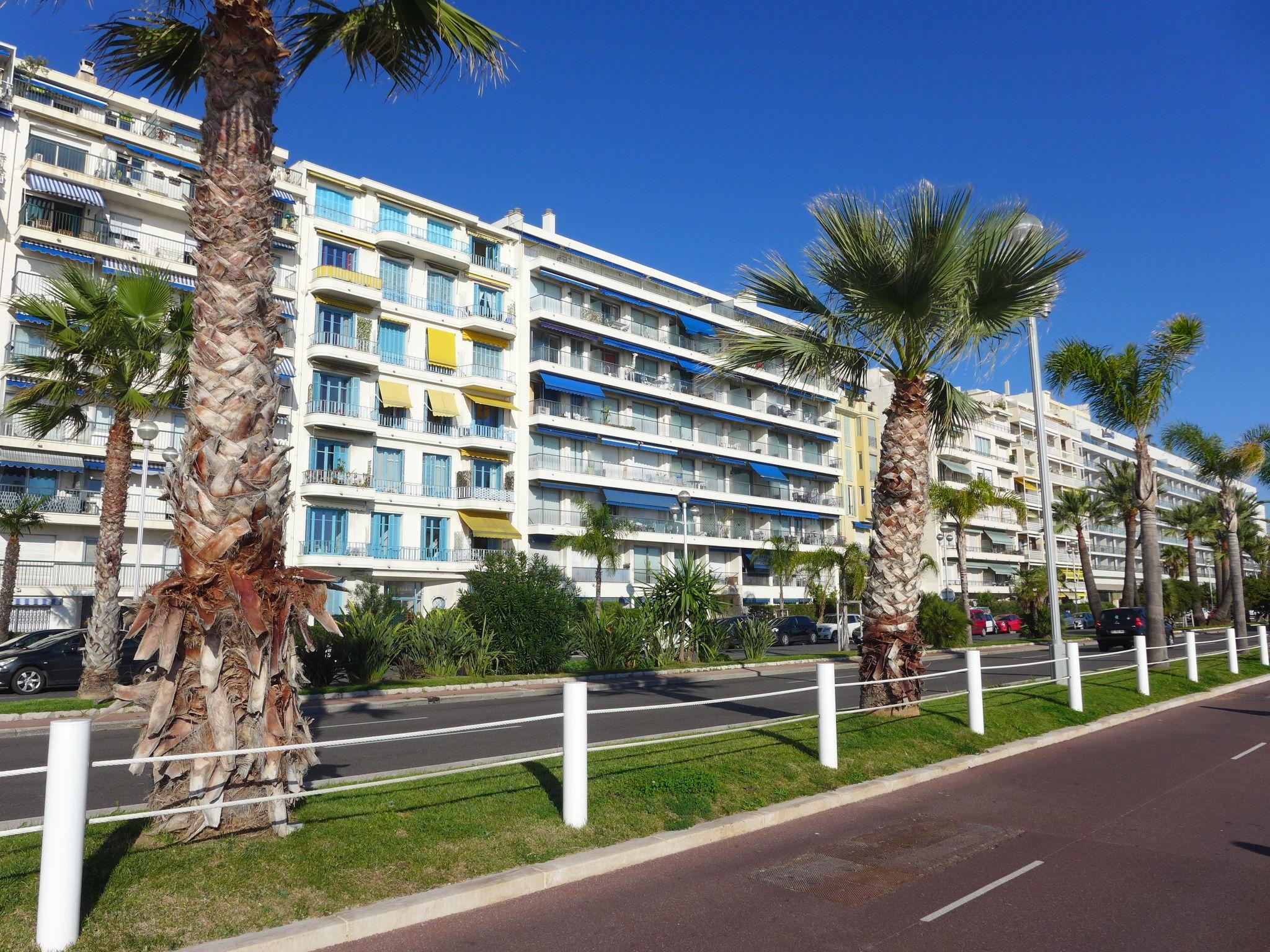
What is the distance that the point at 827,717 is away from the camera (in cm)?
920

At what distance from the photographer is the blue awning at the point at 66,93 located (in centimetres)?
3541

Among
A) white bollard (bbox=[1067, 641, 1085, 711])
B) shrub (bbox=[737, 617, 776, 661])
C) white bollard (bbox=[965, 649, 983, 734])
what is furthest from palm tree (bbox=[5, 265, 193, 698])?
shrub (bbox=[737, 617, 776, 661])

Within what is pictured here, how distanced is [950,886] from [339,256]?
1560 inches

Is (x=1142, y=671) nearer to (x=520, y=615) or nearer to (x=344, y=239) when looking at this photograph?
(x=520, y=615)

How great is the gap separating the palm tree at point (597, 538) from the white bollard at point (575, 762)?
1243 inches

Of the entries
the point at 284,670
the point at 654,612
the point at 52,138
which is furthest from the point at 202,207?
the point at 52,138

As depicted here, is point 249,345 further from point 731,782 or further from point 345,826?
point 731,782

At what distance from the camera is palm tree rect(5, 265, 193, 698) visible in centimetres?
1716

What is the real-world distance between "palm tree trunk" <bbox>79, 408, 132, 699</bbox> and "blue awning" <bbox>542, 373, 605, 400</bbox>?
1148 inches

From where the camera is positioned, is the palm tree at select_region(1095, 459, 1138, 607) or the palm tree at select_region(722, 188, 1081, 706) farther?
the palm tree at select_region(1095, 459, 1138, 607)

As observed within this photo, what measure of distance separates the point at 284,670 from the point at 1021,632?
5270 centimetres

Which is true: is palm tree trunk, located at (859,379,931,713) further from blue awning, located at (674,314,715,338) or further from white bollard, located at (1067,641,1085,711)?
blue awning, located at (674,314,715,338)

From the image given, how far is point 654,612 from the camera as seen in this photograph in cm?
2627

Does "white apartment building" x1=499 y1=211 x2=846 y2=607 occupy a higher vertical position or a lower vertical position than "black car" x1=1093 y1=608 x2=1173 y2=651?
higher
